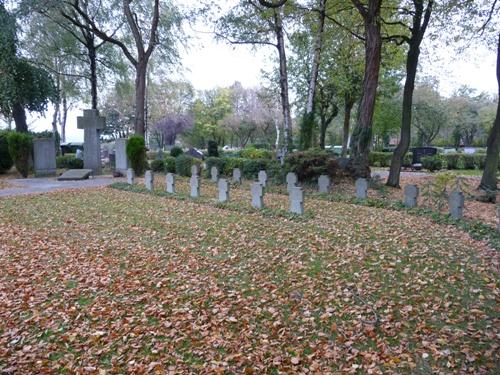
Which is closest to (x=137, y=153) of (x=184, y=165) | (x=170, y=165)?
(x=170, y=165)

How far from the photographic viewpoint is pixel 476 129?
4912 centimetres

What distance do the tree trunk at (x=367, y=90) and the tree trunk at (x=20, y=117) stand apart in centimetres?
1833

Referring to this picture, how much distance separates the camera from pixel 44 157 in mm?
18328

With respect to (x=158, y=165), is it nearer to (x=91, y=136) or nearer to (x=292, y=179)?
(x=91, y=136)

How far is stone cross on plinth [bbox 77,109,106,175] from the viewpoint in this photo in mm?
18219

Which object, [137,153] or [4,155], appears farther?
[4,155]

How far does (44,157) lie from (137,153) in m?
5.03

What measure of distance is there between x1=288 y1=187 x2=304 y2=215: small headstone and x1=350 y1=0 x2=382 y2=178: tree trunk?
4.88 meters

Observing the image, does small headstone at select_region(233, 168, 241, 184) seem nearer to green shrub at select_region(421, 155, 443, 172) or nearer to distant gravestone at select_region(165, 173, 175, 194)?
distant gravestone at select_region(165, 173, 175, 194)

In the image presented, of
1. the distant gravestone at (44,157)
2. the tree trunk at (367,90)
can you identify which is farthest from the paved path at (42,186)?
the tree trunk at (367,90)

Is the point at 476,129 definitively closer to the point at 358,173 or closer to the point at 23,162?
the point at 358,173

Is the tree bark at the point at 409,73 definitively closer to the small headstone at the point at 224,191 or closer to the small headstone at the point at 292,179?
the small headstone at the point at 292,179

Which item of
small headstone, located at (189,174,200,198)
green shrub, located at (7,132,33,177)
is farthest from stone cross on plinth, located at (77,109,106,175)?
small headstone, located at (189,174,200,198)

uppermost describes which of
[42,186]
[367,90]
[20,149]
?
[367,90]
